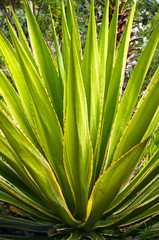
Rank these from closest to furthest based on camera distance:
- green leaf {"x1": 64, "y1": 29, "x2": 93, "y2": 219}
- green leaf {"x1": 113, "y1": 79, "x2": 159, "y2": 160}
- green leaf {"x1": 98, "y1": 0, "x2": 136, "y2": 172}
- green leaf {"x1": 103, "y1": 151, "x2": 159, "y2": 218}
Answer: green leaf {"x1": 64, "y1": 29, "x2": 93, "y2": 219}, green leaf {"x1": 113, "y1": 79, "x2": 159, "y2": 160}, green leaf {"x1": 103, "y1": 151, "x2": 159, "y2": 218}, green leaf {"x1": 98, "y1": 0, "x2": 136, "y2": 172}

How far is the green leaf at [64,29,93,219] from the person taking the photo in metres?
0.74

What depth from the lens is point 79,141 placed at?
2.70ft

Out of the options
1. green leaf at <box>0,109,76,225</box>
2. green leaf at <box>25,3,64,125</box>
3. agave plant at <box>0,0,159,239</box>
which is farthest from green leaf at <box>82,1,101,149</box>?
green leaf at <box>0,109,76,225</box>

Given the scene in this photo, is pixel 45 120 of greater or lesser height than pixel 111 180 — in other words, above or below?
above

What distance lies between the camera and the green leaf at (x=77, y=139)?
737 mm

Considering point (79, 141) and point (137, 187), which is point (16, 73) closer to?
point (79, 141)

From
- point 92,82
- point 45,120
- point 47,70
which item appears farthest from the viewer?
point 47,70

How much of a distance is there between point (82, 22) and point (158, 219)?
6093 mm

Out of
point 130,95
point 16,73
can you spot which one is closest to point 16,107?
point 16,73

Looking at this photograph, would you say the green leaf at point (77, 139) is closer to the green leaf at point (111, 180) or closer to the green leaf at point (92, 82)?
the green leaf at point (111, 180)

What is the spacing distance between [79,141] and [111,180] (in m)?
0.16

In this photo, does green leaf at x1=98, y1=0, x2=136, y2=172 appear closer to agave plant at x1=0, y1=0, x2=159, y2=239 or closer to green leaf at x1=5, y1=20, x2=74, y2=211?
agave plant at x1=0, y1=0, x2=159, y2=239

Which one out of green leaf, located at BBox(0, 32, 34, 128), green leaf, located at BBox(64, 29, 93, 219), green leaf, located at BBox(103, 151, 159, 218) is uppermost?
green leaf, located at BBox(0, 32, 34, 128)

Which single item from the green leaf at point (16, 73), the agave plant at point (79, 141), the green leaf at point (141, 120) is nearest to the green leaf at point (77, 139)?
the agave plant at point (79, 141)
